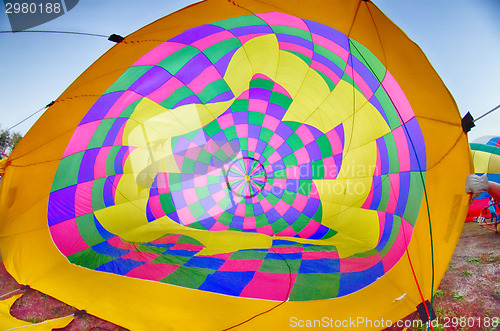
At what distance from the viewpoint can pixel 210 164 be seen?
4.60 meters

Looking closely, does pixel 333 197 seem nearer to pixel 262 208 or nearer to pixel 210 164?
pixel 262 208

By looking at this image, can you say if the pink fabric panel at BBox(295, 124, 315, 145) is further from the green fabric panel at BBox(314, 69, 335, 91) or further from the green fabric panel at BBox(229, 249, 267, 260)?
the green fabric panel at BBox(229, 249, 267, 260)

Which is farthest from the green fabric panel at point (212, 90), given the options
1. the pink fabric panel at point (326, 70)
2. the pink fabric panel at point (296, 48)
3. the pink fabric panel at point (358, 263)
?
the pink fabric panel at point (358, 263)

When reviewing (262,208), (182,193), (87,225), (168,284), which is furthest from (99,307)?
(262,208)

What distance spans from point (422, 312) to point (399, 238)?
0.66 metres

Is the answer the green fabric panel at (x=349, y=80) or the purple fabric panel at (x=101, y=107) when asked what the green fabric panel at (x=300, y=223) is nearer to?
the green fabric panel at (x=349, y=80)

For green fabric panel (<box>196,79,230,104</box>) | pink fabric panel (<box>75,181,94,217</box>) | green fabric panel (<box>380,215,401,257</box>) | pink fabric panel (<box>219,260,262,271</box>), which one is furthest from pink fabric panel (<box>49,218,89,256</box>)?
green fabric panel (<box>380,215,401,257</box>)

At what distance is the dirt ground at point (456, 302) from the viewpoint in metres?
2.14

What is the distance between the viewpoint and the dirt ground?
7.02 feet

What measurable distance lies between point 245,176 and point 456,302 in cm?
299

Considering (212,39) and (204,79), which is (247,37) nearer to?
(212,39)

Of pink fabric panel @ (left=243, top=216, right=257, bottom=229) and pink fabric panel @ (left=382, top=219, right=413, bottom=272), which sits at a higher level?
pink fabric panel @ (left=243, top=216, right=257, bottom=229)

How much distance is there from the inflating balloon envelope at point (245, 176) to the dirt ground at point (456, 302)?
0.37 ft

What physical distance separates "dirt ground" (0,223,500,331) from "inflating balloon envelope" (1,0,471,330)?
11 cm
